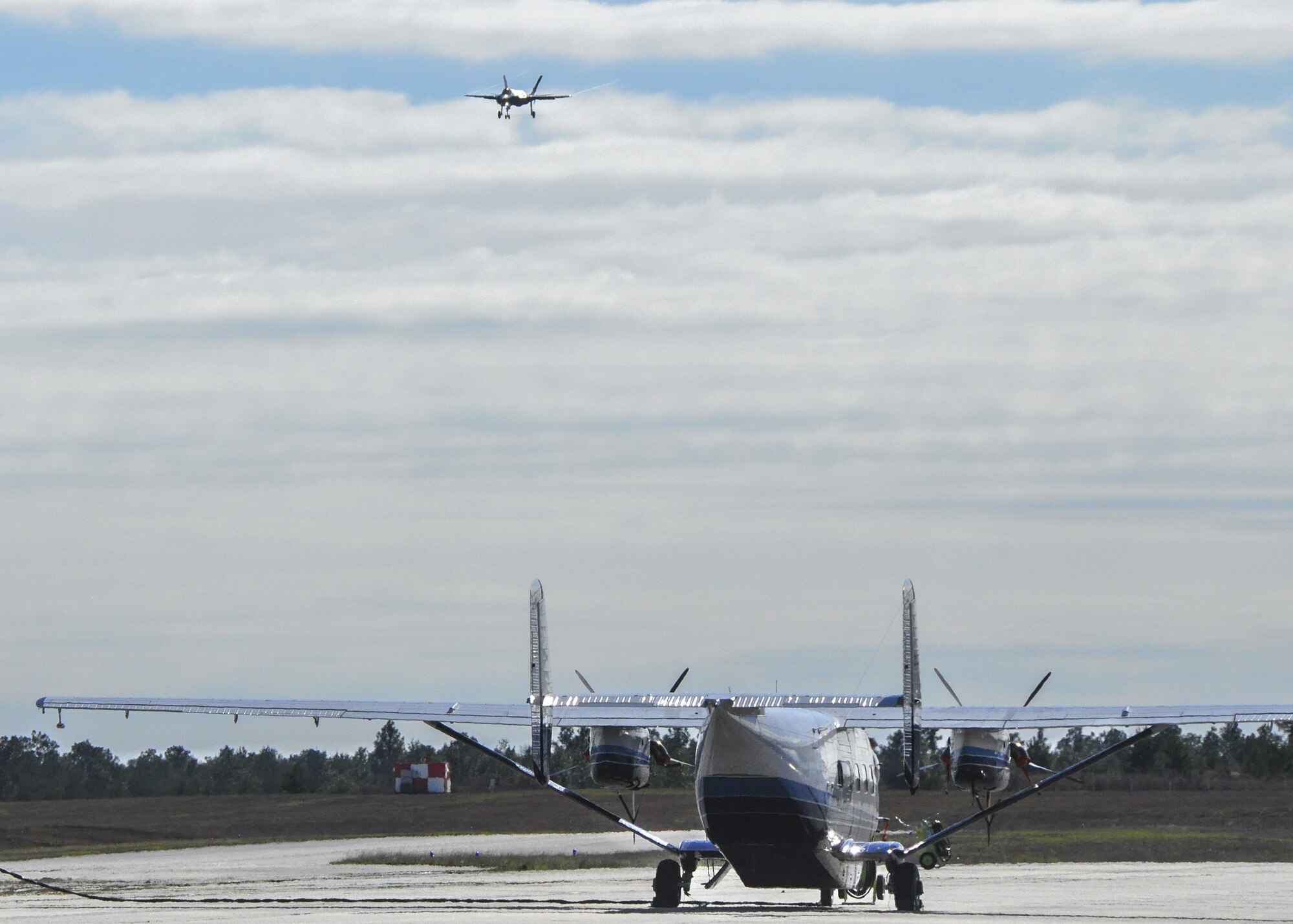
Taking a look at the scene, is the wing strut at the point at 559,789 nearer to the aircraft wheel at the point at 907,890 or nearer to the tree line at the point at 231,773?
the aircraft wheel at the point at 907,890

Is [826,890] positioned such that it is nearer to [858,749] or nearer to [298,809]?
[858,749]

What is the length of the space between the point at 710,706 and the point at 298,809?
69.5 meters

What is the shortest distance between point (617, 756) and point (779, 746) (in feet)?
14.8

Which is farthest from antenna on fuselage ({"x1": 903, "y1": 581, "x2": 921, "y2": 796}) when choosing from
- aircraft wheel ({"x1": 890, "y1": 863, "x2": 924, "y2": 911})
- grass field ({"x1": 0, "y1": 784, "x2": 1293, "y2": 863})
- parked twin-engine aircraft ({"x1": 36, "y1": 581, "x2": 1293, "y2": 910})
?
grass field ({"x1": 0, "y1": 784, "x2": 1293, "y2": 863})

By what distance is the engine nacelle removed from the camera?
34281 mm

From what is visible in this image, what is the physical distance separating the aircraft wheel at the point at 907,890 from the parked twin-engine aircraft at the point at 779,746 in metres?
0.03

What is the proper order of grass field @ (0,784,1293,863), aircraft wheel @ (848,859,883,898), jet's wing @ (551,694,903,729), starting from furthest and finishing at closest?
grass field @ (0,784,1293,863)
aircraft wheel @ (848,859,883,898)
jet's wing @ (551,694,903,729)

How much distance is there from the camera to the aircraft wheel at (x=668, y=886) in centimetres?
3328

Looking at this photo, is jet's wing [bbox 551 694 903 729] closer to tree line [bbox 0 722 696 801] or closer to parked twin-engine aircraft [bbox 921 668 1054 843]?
parked twin-engine aircraft [bbox 921 668 1054 843]

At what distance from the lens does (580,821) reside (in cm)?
8544

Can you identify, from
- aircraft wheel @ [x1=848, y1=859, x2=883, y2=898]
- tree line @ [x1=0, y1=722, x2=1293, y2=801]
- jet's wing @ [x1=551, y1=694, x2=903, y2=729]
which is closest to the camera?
jet's wing @ [x1=551, y1=694, x2=903, y2=729]

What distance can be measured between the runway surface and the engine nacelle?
93.2 inches

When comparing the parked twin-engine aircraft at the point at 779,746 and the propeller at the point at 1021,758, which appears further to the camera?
the propeller at the point at 1021,758

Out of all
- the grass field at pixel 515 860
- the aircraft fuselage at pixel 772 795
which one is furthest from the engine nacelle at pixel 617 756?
the grass field at pixel 515 860
